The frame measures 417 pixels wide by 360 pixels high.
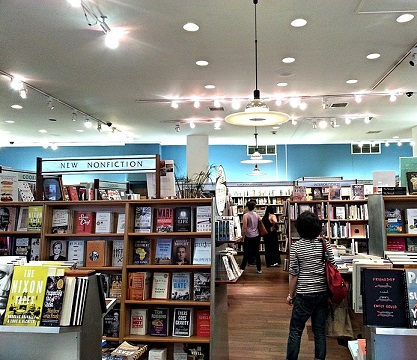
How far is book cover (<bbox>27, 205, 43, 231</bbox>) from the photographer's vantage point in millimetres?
A: 3779

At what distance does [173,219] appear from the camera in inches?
144

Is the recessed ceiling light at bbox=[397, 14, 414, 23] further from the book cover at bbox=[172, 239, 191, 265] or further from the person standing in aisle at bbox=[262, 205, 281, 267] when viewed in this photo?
the person standing in aisle at bbox=[262, 205, 281, 267]

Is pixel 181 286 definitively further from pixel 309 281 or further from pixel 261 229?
pixel 261 229

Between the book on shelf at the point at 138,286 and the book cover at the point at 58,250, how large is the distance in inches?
31.4

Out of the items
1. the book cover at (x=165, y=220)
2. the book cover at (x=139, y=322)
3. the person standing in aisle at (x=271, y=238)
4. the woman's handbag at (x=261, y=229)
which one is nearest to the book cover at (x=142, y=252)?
the book cover at (x=165, y=220)

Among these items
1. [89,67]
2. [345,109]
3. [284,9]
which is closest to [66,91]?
[89,67]

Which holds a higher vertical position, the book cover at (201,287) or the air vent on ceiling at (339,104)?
the air vent on ceiling at (339,104)

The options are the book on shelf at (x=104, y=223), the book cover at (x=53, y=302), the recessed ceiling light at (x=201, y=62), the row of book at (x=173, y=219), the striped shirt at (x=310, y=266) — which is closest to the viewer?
the book cover at (x=53, y=302)

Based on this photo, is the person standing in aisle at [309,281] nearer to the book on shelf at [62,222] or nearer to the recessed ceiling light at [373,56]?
the book on shelf at [62,222]

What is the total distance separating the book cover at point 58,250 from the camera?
12.6 ft

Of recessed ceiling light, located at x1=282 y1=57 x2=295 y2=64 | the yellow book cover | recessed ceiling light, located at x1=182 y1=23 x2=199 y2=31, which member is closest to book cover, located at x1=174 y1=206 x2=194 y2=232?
the yellow book cover

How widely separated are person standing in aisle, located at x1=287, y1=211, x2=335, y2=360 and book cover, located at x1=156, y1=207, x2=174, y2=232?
3.96 ft

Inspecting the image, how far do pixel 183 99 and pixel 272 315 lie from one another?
170 inches

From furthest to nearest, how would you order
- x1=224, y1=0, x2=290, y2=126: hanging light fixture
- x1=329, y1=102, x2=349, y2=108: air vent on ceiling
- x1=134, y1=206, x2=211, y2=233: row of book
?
x1=329, y1=102, x2=349, y2=108: air vent on ceiling → x1=134, y1=206, x2=211, y2=233: row of book → x1=224, y1=0, x2=290, y2=126: hanging light fixture
